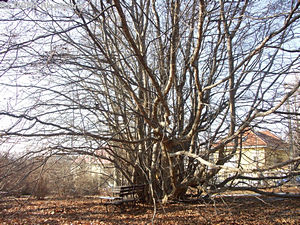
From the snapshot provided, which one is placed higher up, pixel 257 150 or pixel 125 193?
pixel 257 150

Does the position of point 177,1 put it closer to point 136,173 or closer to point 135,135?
point 135,135

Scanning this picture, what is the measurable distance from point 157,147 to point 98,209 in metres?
2.66

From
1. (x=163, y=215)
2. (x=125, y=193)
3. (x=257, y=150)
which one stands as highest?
(x=257, y=150)

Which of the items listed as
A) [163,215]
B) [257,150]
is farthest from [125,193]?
[257,150]

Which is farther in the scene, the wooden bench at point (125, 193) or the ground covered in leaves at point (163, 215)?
the wooden bench at point (125, 193)

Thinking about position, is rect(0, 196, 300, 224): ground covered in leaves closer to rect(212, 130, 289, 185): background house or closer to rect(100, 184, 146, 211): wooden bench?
rect(100, 184, 146, 211): wooden bench

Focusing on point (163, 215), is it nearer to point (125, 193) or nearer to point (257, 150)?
point (125, 193)

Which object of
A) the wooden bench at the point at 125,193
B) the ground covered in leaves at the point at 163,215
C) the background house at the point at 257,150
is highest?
the background house at the point at 257,150

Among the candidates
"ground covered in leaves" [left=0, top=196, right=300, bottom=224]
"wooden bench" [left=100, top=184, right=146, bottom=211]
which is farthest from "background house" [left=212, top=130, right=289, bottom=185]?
"wooden bench" [left=100, top=184, right=146, bottom=211]

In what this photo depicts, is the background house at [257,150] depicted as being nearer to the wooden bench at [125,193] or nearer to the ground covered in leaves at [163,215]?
the ground covered in leaves at [163,215]

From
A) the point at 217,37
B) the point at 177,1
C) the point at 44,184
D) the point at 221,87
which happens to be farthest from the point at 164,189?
the point at 44,184

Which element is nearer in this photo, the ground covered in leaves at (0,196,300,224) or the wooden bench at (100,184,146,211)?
the ground covered in leaves at (0,196,300,224)

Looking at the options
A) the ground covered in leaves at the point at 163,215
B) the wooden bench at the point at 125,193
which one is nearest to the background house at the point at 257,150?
the ground covered in leaves at the point at 163,215

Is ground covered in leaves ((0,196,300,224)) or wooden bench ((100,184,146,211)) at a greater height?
wooden bench ((100,184,146,211))
